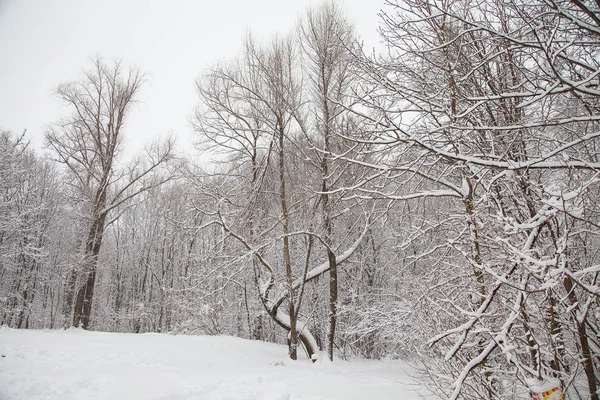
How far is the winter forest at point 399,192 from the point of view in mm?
2412

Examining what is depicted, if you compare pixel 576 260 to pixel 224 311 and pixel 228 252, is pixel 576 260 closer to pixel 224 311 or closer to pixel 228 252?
pixel 228 252

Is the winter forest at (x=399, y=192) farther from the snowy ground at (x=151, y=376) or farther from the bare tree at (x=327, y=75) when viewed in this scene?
the snowy ground at (x=151, y=376)

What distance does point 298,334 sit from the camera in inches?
363

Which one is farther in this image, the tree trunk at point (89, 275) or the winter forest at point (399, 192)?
the tree trunk at point (89, 275)

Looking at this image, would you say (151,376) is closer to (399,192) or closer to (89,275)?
(399,192)

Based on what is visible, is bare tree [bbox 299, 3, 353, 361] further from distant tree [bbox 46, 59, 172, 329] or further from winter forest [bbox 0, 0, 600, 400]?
distant tree [bbox 46, 59, 172, 329]

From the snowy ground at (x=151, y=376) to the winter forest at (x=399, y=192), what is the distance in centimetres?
130

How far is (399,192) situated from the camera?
456 cm

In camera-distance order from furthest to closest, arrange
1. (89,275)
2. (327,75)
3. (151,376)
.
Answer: (89,275), (327,75), (151,376)

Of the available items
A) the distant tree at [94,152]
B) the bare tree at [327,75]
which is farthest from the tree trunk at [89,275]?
the bare tree at [327,75]

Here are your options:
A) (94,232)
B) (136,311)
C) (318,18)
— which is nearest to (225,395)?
(318,18)

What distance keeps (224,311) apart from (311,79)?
14.1 m

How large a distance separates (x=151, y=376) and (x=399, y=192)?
5150mm

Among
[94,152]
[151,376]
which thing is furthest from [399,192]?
[94,152]
